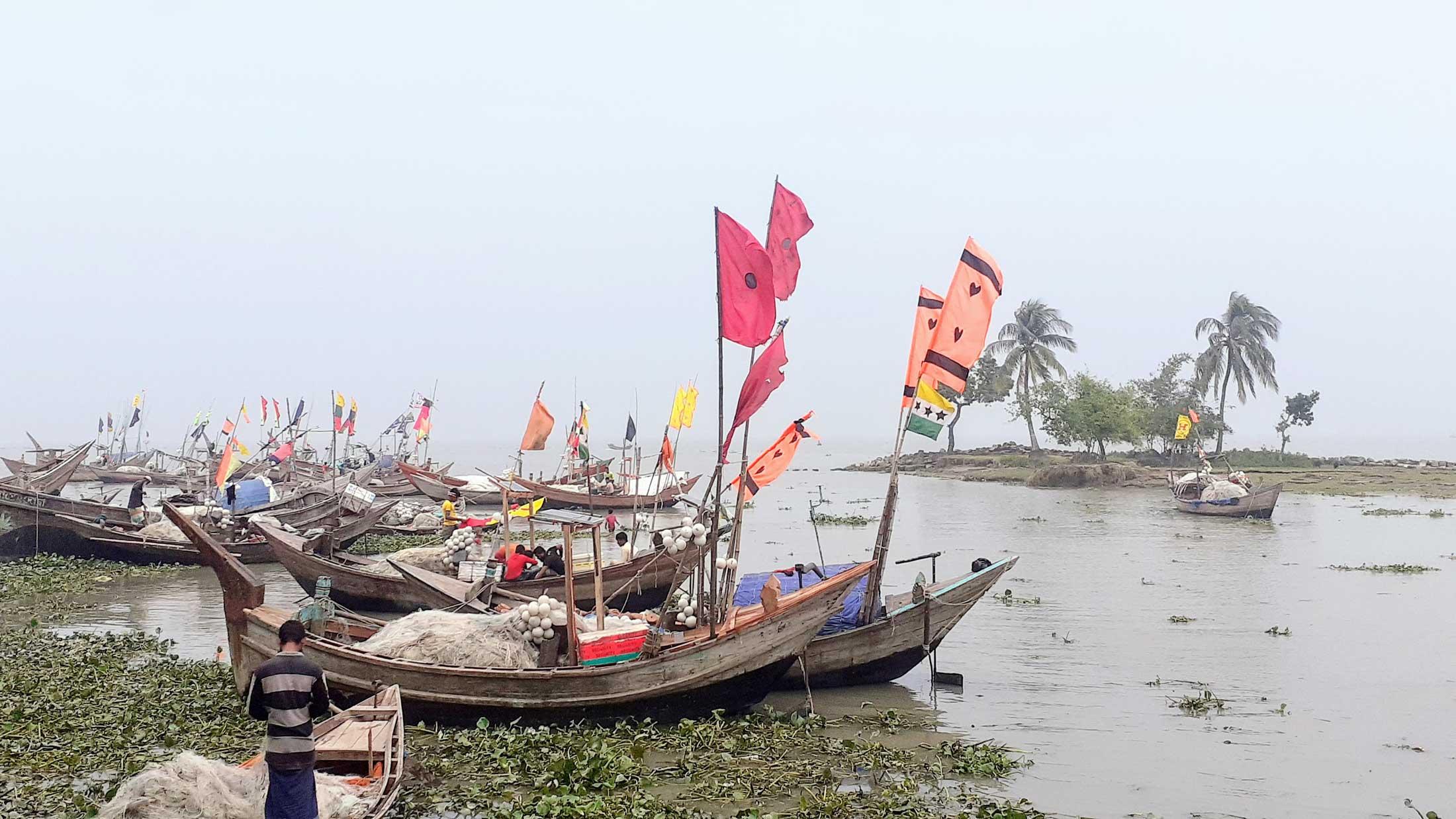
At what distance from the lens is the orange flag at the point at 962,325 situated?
37.1ft

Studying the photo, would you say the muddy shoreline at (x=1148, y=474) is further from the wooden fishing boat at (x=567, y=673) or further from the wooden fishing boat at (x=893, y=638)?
the wooden fishing boat at (x=567, y=673)

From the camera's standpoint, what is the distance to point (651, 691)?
9.73 m

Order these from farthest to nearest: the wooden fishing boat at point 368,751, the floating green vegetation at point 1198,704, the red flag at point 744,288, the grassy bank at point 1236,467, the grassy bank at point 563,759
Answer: the grassy bank at point 1236,467 < the floating green vegetation at point 1198,704 < the red flag at point 744,288 < the grassy bank at point 563,759 < the wooden fishing boat at point 368,751

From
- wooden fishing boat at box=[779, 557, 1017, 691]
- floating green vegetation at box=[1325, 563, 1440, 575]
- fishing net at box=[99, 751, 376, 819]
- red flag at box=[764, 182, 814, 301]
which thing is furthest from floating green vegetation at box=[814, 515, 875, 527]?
fishing net at box=[99, 751, 376, 819]

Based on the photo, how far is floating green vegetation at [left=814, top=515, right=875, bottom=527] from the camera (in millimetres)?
33938

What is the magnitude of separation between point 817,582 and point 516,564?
15.5 ft

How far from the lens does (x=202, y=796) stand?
21.2 feet

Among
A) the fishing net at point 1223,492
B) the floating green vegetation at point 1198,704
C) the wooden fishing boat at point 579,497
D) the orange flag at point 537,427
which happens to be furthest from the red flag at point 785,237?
the fishing net at point 1223,492

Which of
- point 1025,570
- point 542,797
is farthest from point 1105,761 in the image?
point 1025,570

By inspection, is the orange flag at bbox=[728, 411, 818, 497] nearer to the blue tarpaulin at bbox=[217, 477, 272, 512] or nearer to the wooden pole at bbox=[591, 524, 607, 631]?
the wooden pole at bbox=[591, 524, 607, 631]

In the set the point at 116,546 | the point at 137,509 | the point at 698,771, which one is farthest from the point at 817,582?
the point at 137,509

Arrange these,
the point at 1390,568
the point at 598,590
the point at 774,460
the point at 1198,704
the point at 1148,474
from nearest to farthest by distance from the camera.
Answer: the point at 598,590
the point at 1198,704
the point at 774,460
the point at 1390,568
the point at 1148,474

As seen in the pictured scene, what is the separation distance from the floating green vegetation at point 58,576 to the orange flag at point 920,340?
13958mm

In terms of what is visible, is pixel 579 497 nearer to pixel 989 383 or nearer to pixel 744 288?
pixel 744 288
